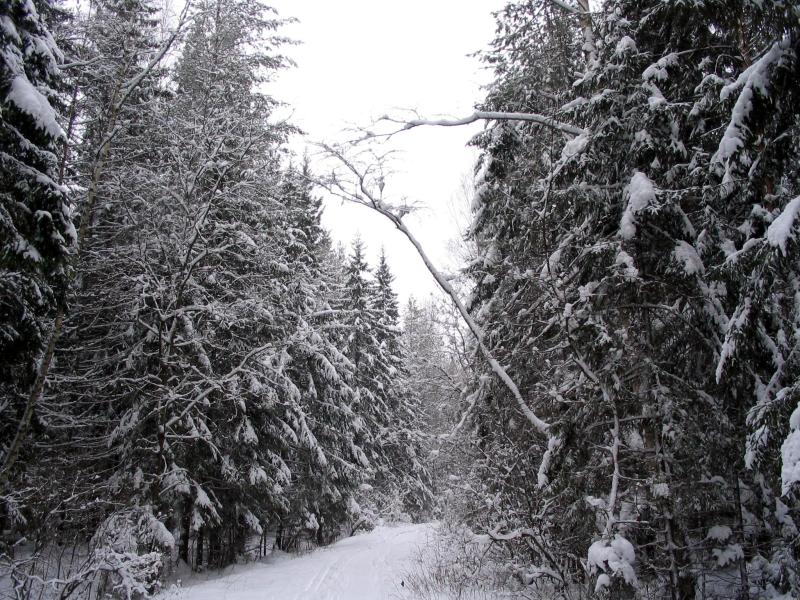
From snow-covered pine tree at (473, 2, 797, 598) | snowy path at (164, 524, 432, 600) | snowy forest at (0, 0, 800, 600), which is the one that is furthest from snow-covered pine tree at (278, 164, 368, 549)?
snow-covered pine tree at (473, 2, 797, 598)

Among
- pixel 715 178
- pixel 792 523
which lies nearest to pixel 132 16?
pixel 715 178

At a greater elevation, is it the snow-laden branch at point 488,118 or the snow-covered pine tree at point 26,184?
the snow-laden branch at point 488,118

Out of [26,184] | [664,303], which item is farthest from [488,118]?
[26,184]

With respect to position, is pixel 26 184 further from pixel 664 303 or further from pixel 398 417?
pixel 398 417

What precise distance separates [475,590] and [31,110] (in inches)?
406

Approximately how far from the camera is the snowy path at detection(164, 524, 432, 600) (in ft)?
30.5

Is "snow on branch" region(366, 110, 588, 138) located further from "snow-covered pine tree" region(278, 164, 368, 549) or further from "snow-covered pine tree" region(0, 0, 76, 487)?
"snow-covered pine tree" region(278, 164, 368, 549)

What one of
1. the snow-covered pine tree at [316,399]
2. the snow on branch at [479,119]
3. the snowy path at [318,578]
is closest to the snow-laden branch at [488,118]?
the snow on branch at [479,119]

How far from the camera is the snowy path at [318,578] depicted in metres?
9.30

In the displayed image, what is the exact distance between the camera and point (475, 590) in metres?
8.84

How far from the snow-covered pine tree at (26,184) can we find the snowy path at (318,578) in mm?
5393

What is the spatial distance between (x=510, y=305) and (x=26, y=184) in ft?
23.3

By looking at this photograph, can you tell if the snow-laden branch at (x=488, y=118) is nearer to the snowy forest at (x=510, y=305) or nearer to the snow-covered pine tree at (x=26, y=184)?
the snowy forest at (x=510, y=305)

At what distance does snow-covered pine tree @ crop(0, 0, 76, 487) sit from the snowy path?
212 inches
